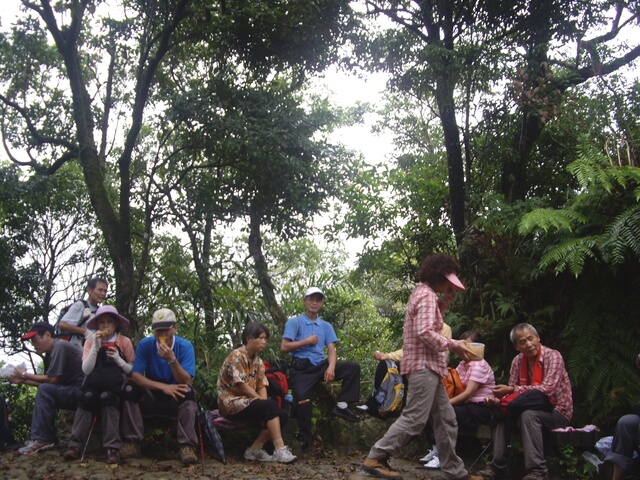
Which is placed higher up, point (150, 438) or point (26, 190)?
point (26, 190)

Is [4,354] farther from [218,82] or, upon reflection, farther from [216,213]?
[218,82]

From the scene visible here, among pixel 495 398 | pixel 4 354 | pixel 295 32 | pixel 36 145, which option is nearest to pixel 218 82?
pixel 295 32

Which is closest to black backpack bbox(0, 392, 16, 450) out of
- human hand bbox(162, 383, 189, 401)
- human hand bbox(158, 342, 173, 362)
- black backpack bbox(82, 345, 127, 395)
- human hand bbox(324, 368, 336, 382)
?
black backpack bbox(82, 345, 127, 395)

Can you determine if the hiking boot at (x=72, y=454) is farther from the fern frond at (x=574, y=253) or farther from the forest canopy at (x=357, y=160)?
the fern frond at (x=574, y=253)

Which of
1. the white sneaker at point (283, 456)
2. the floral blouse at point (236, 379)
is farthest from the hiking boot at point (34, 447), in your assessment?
the white sneaker at point (283, 456)

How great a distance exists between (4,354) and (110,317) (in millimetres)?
8466

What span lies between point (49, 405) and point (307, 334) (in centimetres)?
266

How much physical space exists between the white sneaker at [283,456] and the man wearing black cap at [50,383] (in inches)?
76.0

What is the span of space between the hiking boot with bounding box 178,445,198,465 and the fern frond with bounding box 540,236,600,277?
3862mm

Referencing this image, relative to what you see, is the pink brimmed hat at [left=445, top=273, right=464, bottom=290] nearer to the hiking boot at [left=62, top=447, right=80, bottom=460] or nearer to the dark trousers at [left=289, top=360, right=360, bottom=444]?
the dark trousers at [left=289, top=360, right=360, bottom=444]

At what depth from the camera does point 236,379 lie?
5.80 meters

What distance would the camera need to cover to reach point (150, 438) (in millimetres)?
5953

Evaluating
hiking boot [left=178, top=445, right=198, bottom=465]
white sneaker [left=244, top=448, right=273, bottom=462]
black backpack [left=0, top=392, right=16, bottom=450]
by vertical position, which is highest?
black backpack [left=0, top=392, right=16, bottom=450]

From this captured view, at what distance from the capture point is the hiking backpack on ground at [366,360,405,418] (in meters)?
6.01
